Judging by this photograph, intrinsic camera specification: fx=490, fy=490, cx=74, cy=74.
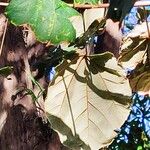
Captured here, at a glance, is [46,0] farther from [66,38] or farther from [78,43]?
[78,43]

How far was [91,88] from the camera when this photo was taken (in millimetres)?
949

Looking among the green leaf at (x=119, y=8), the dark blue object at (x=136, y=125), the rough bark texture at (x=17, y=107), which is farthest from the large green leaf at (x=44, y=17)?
the dark blue object at (x=136, y=125)

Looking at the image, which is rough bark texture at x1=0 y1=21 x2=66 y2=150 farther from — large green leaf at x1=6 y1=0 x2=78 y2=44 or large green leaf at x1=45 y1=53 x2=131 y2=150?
large green leaf at x1=6 y1=0 x2=78 y2=44

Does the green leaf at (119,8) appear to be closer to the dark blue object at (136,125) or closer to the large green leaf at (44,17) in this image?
the large green leaf at (44,17)

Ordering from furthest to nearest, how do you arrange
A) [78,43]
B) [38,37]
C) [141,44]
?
1. [141,44]
2. [78,43]
3. [38,37]

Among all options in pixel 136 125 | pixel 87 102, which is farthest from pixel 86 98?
pixel 136 125

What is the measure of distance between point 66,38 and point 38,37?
0.14ft

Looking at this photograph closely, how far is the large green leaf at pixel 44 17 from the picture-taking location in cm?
65

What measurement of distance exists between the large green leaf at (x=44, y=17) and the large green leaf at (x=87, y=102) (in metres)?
0.24

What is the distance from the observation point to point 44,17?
25.8 inches

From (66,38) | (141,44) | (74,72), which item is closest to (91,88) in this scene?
(74,72)

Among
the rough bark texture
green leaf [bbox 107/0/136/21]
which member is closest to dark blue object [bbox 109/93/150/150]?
the rough bark texture

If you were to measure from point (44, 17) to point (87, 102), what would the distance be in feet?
1.10

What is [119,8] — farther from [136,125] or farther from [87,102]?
[136,125]
